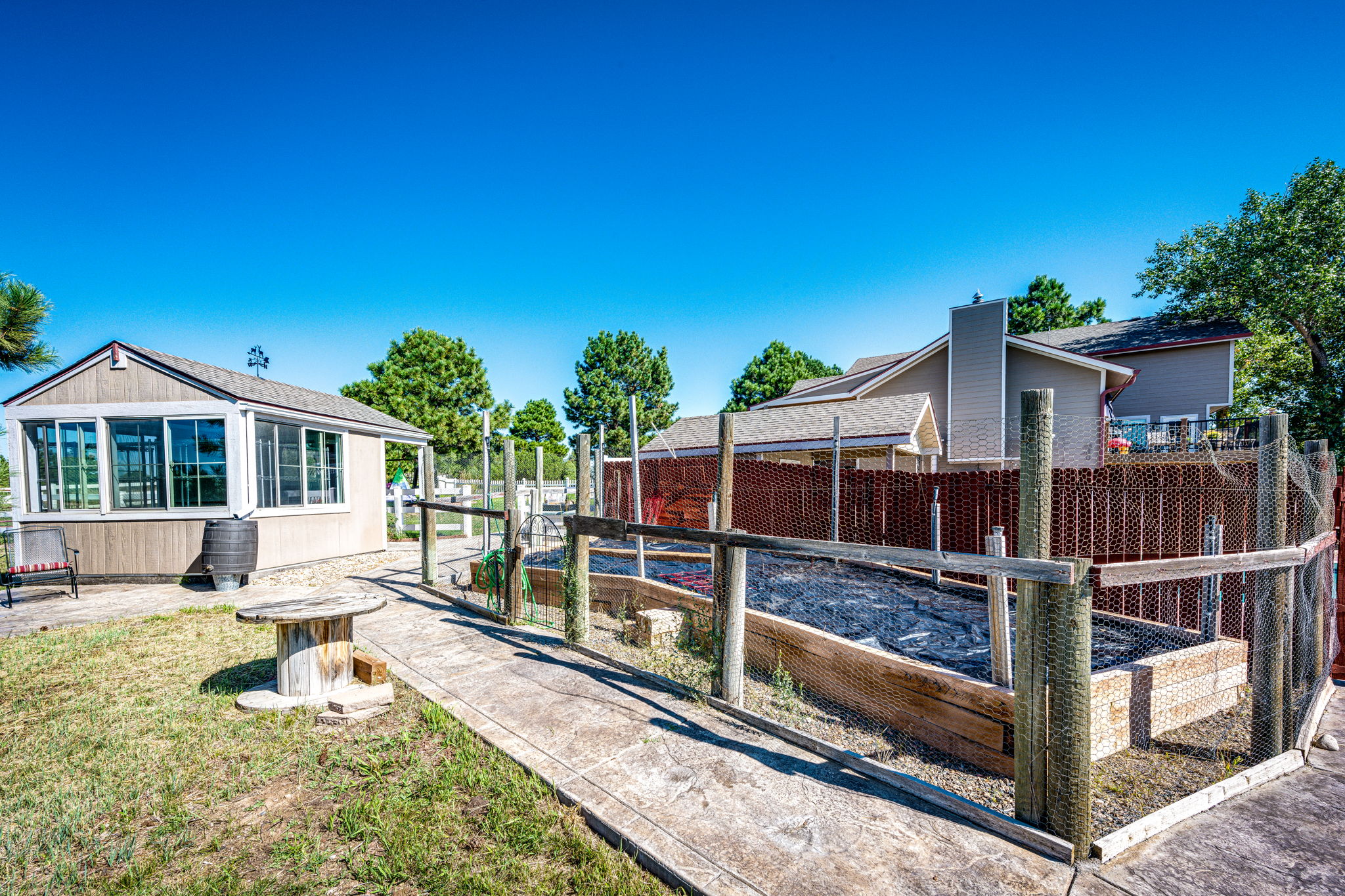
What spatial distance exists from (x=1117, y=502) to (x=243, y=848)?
27.0ft

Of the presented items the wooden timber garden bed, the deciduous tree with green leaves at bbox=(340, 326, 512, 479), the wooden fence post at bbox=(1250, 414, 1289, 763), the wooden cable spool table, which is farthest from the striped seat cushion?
the deciduous tree with green leaves at bbox=(340, 326, 512, 479)

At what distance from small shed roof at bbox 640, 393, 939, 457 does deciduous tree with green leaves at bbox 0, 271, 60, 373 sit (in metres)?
11.8

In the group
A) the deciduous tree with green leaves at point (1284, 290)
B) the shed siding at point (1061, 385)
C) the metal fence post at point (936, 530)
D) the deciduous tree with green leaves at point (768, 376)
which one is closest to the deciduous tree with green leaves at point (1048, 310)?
the deciduous tree with green leaves at point (768, 376)

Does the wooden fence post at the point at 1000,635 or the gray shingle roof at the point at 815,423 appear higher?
the gray shingle roof at the point at 815,423

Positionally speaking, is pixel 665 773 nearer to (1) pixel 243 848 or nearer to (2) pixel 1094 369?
(1) pixel 243 848

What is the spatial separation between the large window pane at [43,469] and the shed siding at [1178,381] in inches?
965

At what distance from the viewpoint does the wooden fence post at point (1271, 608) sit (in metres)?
3.27

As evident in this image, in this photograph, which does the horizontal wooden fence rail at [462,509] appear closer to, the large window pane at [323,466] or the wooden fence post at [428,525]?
the wooden fence post at [428,525]

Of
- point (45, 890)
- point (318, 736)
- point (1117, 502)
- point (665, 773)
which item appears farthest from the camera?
point (1117, 502)

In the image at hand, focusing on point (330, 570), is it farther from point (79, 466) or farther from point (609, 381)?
point (609, 381)

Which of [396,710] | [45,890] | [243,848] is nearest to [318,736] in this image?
[396,710]

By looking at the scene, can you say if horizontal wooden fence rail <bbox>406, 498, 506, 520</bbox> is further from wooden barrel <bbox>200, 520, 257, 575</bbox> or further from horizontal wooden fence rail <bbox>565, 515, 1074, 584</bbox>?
wooden barrel <bbox>200, 520, 257, 575</bbox>

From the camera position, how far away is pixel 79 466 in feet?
Answer: 29.0

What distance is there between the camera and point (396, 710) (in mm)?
3965
